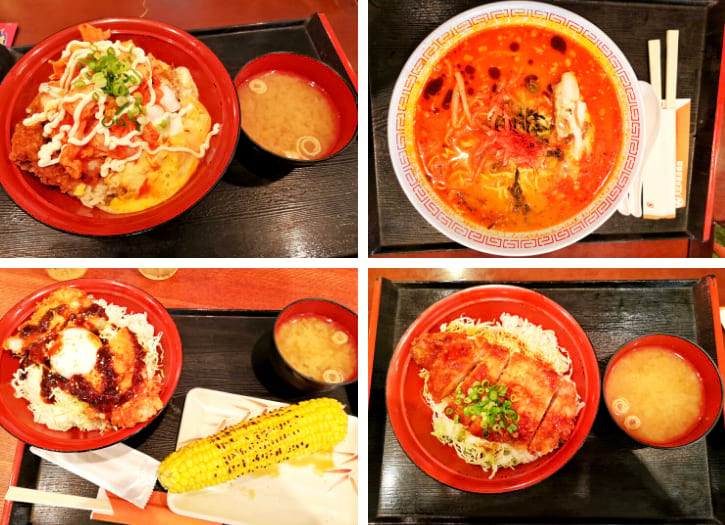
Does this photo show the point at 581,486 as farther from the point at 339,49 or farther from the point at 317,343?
the point at 339,49

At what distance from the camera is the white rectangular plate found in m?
0.87

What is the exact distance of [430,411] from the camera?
92cm

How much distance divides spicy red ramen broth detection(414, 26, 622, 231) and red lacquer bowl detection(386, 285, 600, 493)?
0.16 metres

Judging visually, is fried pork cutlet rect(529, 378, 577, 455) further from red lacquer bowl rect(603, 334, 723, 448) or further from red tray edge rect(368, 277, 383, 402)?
red tray edge rect(368, 277, 383, 402)

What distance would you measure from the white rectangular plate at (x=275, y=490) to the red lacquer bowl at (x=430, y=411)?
0.13 meters

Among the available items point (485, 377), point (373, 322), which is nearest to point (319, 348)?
point (373, 322)

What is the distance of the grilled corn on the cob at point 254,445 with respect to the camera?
2.69 ft

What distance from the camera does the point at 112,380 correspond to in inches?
31.9

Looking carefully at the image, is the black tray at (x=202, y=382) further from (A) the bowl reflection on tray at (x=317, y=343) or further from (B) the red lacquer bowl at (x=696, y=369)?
(B) the red lacquer bowl at (x=696, y=369)

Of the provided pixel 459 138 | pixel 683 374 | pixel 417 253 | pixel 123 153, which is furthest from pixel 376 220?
pixel 683 374

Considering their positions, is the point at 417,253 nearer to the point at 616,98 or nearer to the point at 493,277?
the point at 493,277

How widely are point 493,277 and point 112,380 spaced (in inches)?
30.5

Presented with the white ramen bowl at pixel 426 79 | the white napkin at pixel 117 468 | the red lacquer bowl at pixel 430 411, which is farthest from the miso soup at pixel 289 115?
the white napkin at pixel 117 468

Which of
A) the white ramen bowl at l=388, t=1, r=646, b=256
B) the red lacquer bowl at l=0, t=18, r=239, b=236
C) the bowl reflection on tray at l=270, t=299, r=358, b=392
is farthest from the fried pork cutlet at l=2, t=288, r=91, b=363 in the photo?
the white ramen bowl at l=388, t=1, r=646, b=256
